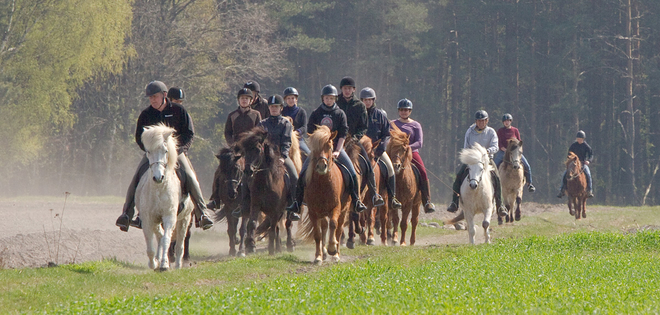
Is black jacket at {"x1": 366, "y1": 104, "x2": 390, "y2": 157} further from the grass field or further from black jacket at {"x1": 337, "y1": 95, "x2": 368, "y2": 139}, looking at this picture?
the grass field

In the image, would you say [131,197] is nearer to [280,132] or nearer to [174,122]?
[174,122]

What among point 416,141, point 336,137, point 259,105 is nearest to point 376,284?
point 336,137

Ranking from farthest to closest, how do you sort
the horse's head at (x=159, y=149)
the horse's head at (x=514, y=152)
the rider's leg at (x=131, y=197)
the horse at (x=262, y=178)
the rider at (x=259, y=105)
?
the horse's head at (x=514, y=152)
the rider at (x=259, y=105)
the horse at (x=262, y=178)
the rider's leg at (x=131, y=197)
the horse's head at (x=159, y=149)

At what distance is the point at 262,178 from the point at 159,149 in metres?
3.52

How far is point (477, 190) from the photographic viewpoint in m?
16.9

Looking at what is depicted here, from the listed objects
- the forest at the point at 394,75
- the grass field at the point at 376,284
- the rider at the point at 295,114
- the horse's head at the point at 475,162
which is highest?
the forest at the point at 394,75

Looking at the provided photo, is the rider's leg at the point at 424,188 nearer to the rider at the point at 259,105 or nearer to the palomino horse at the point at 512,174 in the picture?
the rider at the point at 259,105

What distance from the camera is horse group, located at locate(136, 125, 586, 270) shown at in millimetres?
11914

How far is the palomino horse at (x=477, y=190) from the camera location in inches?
659

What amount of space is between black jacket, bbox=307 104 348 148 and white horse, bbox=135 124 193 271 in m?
2.97

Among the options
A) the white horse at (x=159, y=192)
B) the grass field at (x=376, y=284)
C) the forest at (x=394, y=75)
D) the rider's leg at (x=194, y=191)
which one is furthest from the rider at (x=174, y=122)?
the forest at (x=394, y=75)

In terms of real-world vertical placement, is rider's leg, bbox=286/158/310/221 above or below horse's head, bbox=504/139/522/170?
below

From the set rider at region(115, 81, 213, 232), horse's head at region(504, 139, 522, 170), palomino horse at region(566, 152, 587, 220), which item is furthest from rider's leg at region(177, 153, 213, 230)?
palomino horse at region(566, 152, 587, 220)

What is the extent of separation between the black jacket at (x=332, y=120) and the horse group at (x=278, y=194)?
74 centimetres
